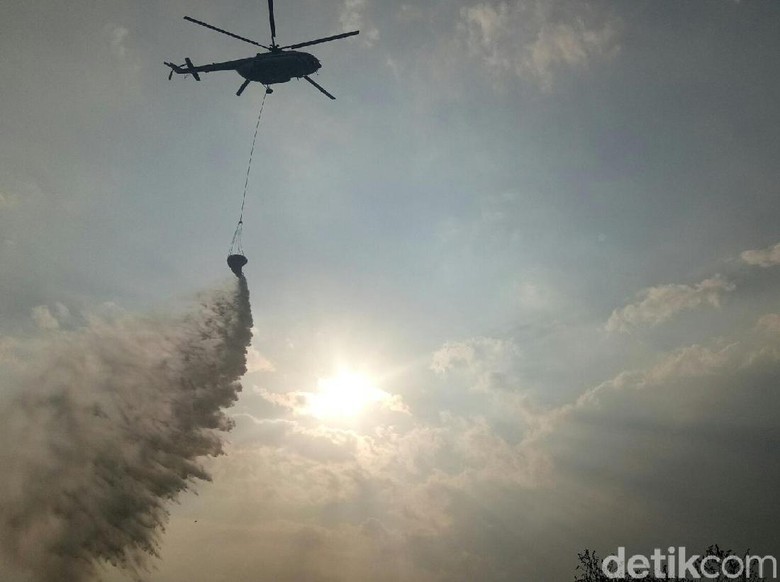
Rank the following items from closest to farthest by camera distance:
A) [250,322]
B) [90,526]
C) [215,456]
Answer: [90,526]
[215,456]
[250,322]

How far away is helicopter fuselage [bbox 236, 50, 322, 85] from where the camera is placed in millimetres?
49531

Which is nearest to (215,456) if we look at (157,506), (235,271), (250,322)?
(157,506)

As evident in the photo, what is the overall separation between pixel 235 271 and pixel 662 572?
57.3 m

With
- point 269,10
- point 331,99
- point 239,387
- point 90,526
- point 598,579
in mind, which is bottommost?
point 90,526

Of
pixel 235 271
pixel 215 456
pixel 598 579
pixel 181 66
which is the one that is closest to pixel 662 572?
A: pixel 598 579

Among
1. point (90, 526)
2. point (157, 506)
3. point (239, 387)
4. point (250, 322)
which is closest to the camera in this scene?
point (90, 526)

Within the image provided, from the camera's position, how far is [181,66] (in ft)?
175

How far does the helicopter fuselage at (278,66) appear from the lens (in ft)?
163

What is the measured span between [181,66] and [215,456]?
4264cm

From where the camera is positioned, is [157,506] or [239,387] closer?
[157,506]

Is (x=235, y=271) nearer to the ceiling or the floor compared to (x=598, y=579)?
nearer to the ceiling

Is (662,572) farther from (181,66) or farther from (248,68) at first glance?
(181,66)

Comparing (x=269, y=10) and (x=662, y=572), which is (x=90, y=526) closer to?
(x=269, y=10)

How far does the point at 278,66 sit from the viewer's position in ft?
164
